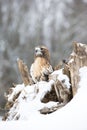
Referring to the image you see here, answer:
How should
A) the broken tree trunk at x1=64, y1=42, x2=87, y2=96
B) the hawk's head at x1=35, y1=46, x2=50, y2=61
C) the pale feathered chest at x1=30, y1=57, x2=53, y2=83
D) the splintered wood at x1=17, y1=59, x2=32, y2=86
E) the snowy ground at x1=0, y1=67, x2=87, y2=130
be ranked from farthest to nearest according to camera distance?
the splintered wood at x1=17, y1=59, x2=32, y2=86, the hawk's head at x1=35, y1=46, x2=50, y2=61, the pale feathered chest at x1=30, y1=57, x2=53, y2=83, the broken tree trunk at x1=64, y1=42, x2=87, y2=96, the snowy ground at x1=0, y1=67, x2=87, y2=130

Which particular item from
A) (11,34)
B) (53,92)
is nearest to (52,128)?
(53,92)

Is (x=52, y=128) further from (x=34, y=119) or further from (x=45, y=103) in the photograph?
(x=45, y=103)

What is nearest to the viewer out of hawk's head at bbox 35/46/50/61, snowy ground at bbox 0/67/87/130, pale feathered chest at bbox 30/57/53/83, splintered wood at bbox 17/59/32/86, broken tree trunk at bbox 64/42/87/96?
snowy ground at bbox 0/67/87/130

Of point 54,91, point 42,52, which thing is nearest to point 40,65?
point 42,52

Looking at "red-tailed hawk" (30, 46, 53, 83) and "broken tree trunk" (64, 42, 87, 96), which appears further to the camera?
"red-tailed hawk" (30, 46, 53, 83)

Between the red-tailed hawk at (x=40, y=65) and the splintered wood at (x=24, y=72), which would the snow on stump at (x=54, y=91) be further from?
the splintered wood at (x=24, y=72)

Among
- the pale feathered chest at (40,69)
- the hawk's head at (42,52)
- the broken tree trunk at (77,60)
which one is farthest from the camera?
the hawk's head at (42,52)

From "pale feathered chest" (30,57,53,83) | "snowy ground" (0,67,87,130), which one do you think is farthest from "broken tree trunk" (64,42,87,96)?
"pale feathered chest" (30,57,53,83)

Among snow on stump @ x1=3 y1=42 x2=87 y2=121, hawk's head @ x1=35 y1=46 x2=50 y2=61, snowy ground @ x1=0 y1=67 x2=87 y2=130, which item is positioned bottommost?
snowy ground @ x1=0 y1=67 x2=87 y2=130

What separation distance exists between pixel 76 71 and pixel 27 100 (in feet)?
3.31

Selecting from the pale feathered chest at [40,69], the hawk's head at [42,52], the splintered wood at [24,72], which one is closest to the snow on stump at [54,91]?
the pale feathered chest at [40,69]

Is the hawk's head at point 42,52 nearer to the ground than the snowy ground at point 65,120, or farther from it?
farther from it

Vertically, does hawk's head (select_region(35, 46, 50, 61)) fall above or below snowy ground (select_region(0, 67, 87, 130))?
above

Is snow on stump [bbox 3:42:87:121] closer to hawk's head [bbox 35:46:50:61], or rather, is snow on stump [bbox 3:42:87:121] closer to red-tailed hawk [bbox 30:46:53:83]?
red-tailed hawk [bbox 30:46:53:83]
